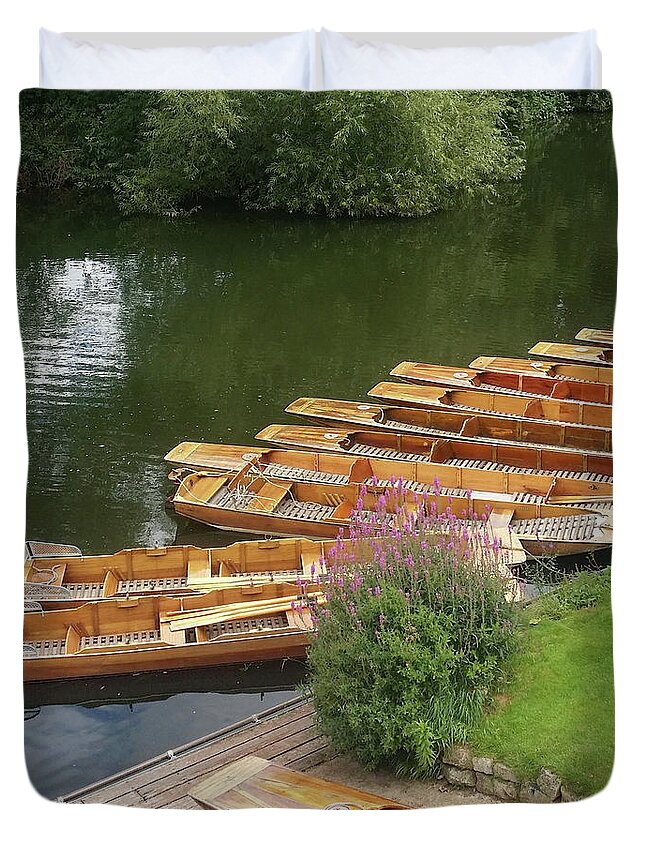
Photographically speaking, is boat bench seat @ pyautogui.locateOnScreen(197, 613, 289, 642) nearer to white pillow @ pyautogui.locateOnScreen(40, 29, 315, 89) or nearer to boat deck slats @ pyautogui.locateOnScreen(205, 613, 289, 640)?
boat deck slats @ pyautogui.locateOnScreen(205, 613, 289, 640)

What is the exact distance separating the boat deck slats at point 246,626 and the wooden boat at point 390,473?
1.55 feet

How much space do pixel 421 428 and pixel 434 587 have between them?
562 mm

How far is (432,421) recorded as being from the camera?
4.27 m

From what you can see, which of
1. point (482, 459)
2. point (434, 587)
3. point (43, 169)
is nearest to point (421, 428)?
point (482, 459)

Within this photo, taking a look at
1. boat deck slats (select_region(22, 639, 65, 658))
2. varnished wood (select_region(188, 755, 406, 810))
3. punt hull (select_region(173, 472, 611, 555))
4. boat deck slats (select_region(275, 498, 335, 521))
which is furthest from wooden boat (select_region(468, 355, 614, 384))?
boat deck slats (select_region(22, 639, 65, 658))

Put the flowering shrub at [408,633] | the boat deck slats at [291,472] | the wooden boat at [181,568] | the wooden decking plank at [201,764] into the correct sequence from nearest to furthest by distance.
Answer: the flowering shrub at [408,633], the wooden decking plank at [201,764], the wooden boat at [181,568], the boat deck slats at [291,472]

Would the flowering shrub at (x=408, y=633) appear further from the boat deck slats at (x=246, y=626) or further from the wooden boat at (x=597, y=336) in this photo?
the wooden boat at (x=597, y=336)

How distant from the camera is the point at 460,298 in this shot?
4230 millimetres

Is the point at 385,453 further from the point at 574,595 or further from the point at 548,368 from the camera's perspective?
the point at 574,595

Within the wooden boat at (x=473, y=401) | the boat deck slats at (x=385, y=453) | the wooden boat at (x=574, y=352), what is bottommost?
the boat deck slats at (x=385, y=453)

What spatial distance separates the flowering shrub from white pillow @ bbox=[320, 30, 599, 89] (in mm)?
1352

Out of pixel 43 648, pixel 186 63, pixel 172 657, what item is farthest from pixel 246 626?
pixel 186 63

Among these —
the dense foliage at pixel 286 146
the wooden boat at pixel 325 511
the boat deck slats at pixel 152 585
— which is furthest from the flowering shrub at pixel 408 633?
the dense foliage at pixel 286 146

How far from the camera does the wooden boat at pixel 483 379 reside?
13.8 feet
